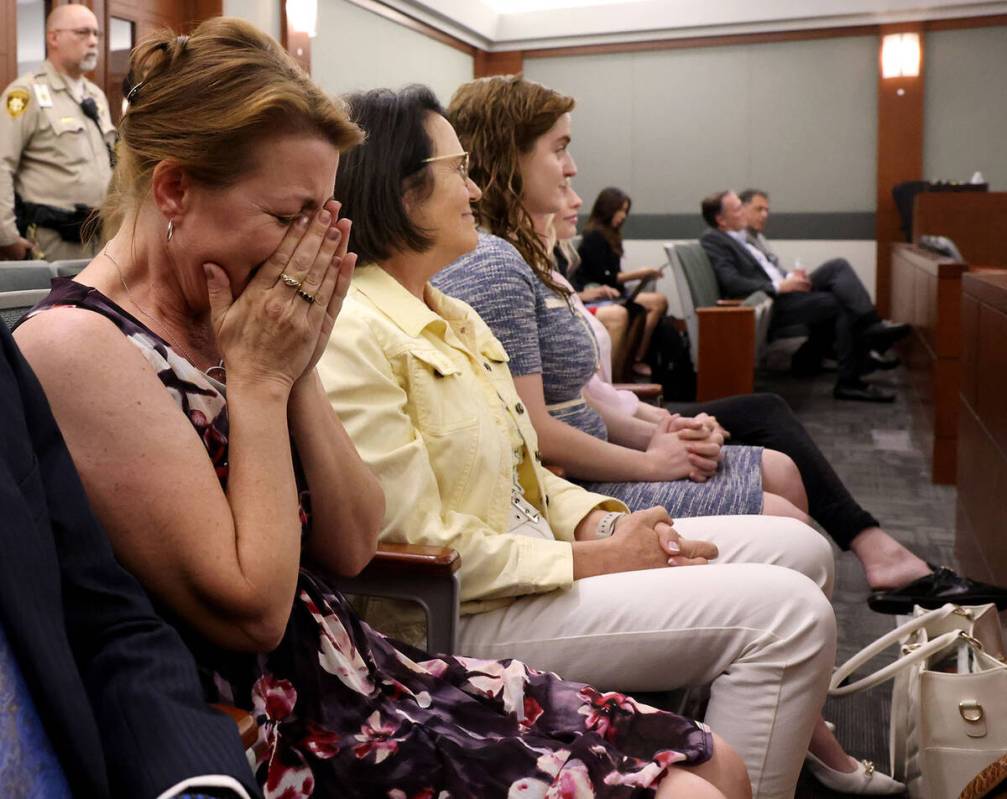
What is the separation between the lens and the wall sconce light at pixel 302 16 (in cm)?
646

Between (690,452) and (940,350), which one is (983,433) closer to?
(690,452)

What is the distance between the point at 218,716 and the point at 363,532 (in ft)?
1.45

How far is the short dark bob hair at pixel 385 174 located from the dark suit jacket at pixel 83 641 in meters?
0.95

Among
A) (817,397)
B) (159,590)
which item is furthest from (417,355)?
(817,397)

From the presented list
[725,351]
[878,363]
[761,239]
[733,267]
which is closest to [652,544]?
[725,351]

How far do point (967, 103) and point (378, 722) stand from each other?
9.24 meters

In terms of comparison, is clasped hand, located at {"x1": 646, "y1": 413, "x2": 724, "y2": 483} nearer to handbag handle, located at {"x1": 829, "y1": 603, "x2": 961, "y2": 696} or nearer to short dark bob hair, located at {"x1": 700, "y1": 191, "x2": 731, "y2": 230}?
handbag handle, located at {"x1": 829, "y1": 603, "x2": 961, "y2": 696}

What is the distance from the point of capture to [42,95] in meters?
4.32

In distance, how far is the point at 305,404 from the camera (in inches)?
46.4

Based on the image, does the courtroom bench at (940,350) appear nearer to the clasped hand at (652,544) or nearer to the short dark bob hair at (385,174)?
the clasped hand at (652,544)

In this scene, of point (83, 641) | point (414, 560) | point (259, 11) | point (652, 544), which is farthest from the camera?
point (259, 11)

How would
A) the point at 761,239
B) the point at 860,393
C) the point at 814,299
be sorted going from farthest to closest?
1. the point at 761,239
2. the point at 814,299
3. the point at 860,393

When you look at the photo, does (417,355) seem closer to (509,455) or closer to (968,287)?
(509,455)

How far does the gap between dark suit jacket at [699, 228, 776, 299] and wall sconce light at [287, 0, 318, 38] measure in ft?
9.14
